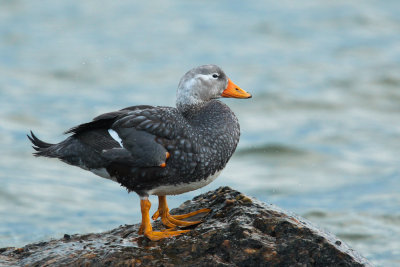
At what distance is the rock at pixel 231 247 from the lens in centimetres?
482

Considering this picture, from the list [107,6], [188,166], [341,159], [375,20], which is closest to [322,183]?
[341,159]

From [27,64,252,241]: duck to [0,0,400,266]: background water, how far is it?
3.30 meters

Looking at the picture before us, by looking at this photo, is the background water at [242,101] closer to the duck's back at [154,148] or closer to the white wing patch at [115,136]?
the duck's back at [154,148]

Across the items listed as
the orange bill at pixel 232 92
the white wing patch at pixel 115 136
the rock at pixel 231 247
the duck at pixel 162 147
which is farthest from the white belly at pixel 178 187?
the orange bill at pixel 232 92

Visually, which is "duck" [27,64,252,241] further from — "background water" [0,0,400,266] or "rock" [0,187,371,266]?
"background water" [0,0,400,266]

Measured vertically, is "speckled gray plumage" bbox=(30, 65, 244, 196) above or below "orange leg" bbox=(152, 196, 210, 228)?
above

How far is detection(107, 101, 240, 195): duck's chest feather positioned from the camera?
205 inches

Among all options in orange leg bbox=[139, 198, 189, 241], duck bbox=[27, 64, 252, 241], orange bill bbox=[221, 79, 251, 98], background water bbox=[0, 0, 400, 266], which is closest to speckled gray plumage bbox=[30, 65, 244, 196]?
duck bbox=[27, 64, 252, 241]

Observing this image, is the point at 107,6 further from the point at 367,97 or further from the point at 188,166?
the point at 188,166

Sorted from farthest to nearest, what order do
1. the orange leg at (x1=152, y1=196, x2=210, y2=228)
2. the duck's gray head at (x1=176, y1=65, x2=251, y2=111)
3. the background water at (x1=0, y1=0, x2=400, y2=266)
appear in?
the background water at (x1=0, y1=0, x2=400, y2=266) < the duck's gray head at (x1=176, y1=65, x2=251, y2=111) < the orange leg at (x1=152, y1=196, x2=210, y2=228)

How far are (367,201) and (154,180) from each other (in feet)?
20.1

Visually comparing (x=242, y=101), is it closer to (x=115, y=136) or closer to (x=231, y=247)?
(x=115, y=136)

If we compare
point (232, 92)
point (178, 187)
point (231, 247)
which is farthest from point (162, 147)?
point (232, 92)

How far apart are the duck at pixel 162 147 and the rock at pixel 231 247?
0.24 meters
